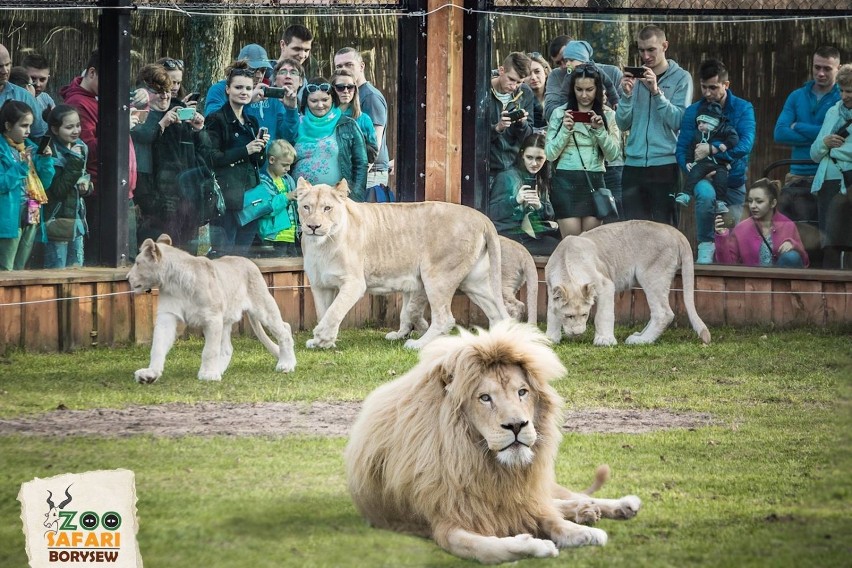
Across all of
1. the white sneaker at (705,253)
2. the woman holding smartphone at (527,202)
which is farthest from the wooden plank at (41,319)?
the white sneaker at (705,253)

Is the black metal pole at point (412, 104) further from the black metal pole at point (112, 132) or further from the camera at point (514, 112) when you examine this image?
the black metal pole at point (112, 132)

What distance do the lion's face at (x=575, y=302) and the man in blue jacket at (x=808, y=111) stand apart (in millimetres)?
2924

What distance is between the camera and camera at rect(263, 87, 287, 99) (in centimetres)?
1144

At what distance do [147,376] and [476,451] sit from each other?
385cm

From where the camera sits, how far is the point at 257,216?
11.5m

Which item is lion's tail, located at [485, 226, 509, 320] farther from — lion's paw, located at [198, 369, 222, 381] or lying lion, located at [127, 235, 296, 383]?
lion's paw, located at [198, 369, 222, 381]

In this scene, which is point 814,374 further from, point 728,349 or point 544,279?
point 544,279

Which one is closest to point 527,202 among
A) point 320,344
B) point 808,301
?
point 808,301

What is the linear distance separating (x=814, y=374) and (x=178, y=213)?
5420 millimetres

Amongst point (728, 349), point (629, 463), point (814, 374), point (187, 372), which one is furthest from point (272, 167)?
point (629, 463)

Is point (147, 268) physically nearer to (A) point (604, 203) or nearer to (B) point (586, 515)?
(B) point (586, 515)

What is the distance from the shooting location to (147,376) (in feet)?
27.2

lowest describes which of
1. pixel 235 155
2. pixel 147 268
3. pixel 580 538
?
pixel 580 538

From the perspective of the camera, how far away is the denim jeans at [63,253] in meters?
10.3
